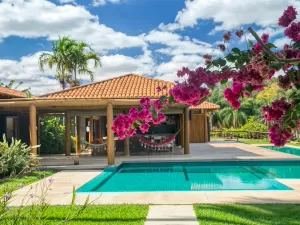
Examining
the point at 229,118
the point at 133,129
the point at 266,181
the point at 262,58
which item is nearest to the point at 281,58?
the point at 262,58

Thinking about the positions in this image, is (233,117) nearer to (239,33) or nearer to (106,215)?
(106,215)

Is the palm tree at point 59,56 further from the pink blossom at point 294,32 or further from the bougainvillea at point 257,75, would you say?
the pink blossom at point 294,32

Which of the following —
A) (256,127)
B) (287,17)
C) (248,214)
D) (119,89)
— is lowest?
(248,214)

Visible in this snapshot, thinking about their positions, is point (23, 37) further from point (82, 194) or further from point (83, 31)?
point (82, 194)

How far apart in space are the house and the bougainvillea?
9.94 m

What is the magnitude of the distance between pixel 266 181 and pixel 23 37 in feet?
97.7

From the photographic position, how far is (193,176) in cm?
1092

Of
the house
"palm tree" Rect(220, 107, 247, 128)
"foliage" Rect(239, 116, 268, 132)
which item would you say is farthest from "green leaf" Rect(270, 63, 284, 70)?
"palm tree" Rect(220, 107, 247, 128)

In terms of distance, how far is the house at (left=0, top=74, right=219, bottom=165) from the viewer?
40.5 feet

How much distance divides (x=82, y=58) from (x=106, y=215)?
70.8 ft

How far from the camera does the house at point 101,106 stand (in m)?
12.4

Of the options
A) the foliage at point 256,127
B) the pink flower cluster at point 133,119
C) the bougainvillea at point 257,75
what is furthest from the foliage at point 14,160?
the foliage at point 256,127

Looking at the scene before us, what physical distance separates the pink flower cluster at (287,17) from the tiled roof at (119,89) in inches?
490

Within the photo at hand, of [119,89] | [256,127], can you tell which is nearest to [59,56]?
[119,89]
